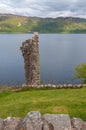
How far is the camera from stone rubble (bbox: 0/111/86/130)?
41.1 feet

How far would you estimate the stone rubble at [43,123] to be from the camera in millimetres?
12531

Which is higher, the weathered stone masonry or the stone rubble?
the stone rubble

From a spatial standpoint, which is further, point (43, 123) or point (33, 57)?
point (33, 57)

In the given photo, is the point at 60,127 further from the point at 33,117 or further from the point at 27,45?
the point at 27,45

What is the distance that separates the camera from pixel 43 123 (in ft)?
41.6

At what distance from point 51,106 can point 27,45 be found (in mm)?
18499

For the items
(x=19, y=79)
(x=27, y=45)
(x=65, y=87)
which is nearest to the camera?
(x=65, y=87)

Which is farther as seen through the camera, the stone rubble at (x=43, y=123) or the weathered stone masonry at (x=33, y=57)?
the weathered stone masonry at (x=33, y=57)

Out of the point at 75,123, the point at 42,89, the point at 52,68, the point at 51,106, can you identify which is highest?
the point at 75,123

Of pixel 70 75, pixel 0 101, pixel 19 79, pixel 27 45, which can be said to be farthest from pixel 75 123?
pixel 70 75

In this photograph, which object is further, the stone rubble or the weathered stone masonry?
the weathered stone masonry

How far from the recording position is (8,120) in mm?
13141

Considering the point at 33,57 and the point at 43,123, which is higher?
the point at 43,123

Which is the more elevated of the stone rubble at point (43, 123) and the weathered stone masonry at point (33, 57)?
the stone rubble at point (43, 123)
